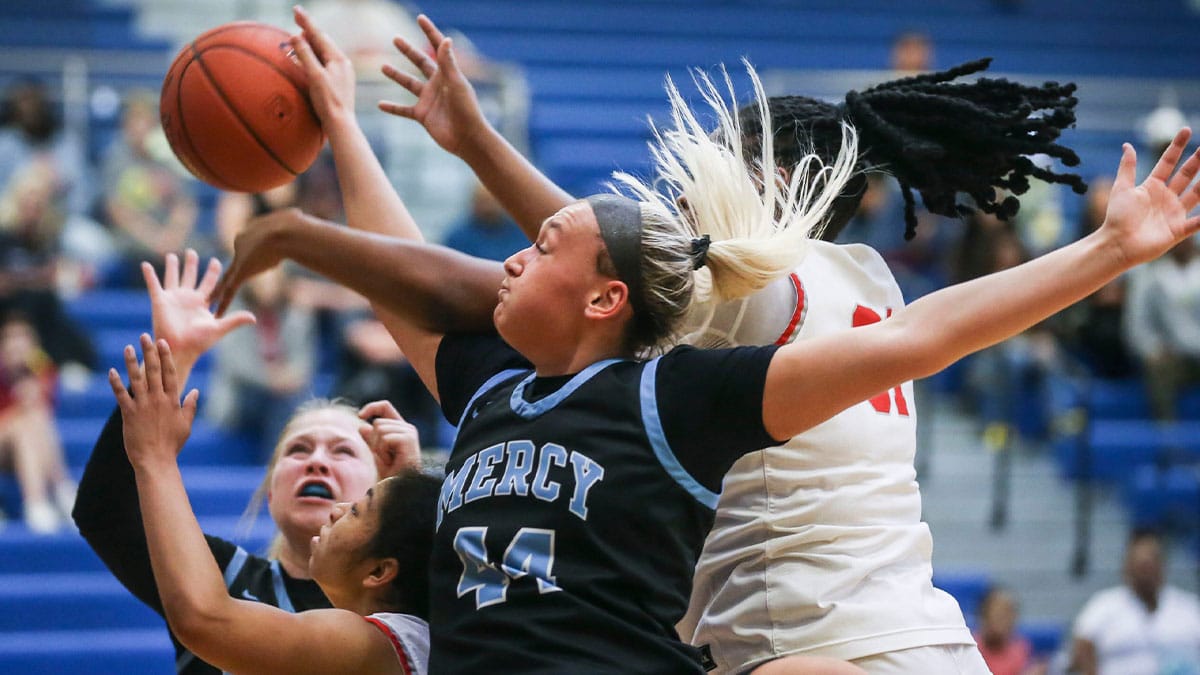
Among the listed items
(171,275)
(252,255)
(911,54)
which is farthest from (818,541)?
(911,54)

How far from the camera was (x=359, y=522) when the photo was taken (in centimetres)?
262

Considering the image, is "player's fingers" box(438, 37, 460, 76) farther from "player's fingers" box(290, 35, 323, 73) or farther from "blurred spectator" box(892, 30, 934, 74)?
"blurred spectator" box(892, 30, 934, 74)

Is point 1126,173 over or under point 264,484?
over

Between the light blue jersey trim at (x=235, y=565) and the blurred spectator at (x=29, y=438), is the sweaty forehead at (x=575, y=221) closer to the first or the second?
the light blue jersey trim at (x=235, y=565)

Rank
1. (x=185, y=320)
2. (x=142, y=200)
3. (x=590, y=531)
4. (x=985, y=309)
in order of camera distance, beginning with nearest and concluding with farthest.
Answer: (x=985, y=309) < (x=590, y=531) < (x=185, y=320) < (x=142, y=200)

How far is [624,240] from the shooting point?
94.1 inches

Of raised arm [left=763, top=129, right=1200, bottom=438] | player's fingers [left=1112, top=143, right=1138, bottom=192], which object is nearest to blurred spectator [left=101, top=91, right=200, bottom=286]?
raised arm [left=763, top=129, right=1200, bottom=438]

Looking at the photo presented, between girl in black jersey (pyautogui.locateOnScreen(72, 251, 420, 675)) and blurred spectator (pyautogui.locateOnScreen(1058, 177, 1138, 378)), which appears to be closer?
girl in black jersey (pyautogui.locateOnScreen(72, 251, 420, 675))

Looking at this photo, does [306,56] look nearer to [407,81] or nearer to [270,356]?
[407,81]

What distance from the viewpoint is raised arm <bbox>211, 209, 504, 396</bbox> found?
270cm

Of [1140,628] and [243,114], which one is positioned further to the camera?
[1140,628]

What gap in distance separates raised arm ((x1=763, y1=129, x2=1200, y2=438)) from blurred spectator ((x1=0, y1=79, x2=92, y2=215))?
6859mm

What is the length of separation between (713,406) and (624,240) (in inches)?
12.8

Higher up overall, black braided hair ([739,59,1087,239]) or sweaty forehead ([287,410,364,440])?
black braided hair ([739,59,1087,239])
